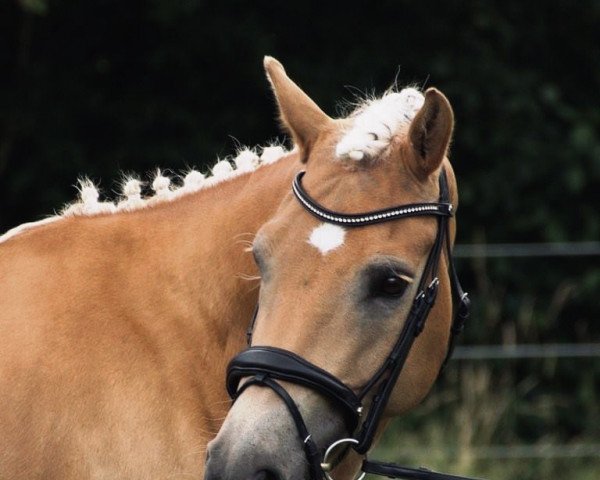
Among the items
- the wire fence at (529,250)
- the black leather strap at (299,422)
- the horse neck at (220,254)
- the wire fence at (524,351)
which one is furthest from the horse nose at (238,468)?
the wire fence at (529,250)

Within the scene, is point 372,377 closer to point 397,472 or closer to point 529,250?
point 397,472

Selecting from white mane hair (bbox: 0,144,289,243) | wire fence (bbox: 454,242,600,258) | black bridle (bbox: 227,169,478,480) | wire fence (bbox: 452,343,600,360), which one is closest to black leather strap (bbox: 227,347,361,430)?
black bridle (bbox: 227,169,478,480)

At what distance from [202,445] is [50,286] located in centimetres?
66

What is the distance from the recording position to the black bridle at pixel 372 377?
8.69 feet

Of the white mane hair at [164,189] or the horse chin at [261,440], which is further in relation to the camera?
the white mane hair at [164,189]

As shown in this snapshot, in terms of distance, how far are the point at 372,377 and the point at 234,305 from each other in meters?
0.61

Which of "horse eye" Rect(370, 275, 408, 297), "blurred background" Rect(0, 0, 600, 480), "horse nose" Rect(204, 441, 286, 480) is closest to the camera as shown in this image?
"horse nose" Rect(204, 441, 286, 480)

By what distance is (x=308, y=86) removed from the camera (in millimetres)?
7672

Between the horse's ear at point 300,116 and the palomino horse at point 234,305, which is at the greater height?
the horse's ear at point 300,116

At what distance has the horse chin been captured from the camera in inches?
A: 100

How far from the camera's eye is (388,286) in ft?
9.22

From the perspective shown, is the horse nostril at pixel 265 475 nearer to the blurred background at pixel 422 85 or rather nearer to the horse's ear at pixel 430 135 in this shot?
the horse's ear at pixel 430 135

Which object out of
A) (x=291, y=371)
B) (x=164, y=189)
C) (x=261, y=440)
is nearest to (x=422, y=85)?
(x=164, y=189)

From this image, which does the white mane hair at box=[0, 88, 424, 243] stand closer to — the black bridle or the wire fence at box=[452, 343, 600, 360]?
the black bridle
